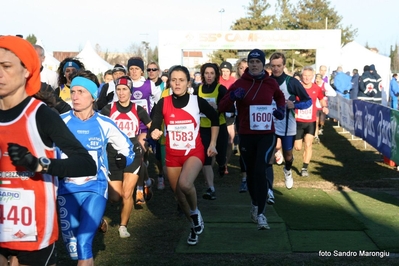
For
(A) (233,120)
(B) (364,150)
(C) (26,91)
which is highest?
(C) (26,91)

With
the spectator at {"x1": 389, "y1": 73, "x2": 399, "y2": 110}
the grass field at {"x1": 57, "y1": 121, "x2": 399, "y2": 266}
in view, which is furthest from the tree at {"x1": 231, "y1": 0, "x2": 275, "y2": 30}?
the grass field at {"x1": 57, "y1": 121, "x2": 399, "y2": 266}

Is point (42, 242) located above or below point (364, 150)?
above

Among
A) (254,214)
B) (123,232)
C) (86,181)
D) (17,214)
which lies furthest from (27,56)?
(254,214)

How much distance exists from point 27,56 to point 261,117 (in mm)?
5005

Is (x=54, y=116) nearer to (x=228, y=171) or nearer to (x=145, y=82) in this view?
(x=145, y=82)

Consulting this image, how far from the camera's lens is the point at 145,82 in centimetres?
1116

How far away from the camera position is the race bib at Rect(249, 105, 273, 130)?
8.01 meters

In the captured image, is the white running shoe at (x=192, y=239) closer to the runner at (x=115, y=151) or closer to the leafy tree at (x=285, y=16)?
the runner at (x=115, y=151)

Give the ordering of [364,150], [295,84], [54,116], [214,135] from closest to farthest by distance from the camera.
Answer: [54,116] → [214,135] → [295,84] → [364,150]

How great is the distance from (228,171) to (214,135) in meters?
6.01

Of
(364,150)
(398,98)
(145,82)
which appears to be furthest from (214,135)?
(398,98)

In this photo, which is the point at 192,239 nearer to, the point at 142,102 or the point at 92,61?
the point at 142,102

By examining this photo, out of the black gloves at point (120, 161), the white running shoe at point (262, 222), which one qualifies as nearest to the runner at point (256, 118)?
the white running shoe at point (262, 222)

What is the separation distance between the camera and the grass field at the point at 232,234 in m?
6.50
